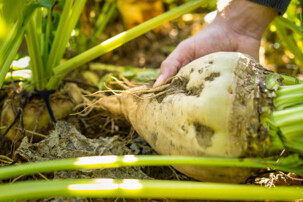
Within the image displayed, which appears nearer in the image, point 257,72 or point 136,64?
point 257,72

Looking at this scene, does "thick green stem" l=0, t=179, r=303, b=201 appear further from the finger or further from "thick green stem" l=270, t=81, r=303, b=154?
the finger

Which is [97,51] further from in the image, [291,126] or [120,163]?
[291,126]

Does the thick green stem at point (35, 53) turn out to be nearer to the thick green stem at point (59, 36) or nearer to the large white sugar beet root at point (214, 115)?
the thick green stem at point (59, 36)

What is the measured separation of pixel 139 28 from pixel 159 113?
61cm

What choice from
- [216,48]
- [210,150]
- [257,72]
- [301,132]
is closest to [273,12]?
[216,48]

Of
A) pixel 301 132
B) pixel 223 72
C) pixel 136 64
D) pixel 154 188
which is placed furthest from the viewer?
pixel 136 64

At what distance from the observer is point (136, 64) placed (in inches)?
101

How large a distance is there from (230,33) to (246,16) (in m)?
0.12

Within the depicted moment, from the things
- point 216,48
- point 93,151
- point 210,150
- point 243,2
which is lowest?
point 93,151

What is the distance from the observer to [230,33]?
1.47 m

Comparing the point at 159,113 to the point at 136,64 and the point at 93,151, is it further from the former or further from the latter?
the point at 136,64

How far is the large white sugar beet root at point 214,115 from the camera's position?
2.93 ft

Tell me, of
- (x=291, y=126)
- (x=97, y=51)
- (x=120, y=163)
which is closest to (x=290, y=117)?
(x=291, y=126)

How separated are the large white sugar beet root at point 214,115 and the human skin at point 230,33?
252 mm
